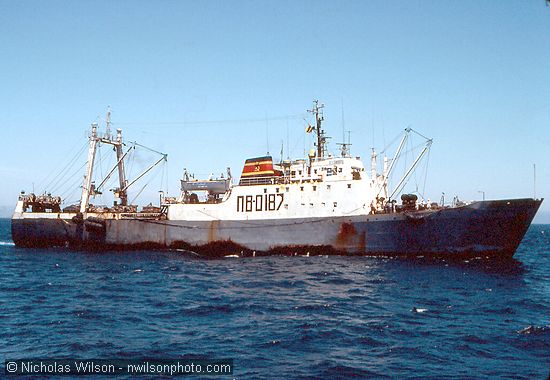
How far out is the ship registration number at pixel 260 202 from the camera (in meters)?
37.4

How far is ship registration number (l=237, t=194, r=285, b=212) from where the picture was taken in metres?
37.4

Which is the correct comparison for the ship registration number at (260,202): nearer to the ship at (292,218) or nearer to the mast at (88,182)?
the ship at (292,218)

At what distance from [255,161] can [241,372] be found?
28.6 metres

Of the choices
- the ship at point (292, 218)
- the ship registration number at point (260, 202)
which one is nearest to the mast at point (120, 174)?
the ship at point (292, 218)

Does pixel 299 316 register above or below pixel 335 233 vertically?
below

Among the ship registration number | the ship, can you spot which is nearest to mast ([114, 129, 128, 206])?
the ship

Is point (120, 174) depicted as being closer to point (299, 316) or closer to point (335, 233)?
point (335, 233)

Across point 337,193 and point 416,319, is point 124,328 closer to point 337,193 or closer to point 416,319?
point 416,319

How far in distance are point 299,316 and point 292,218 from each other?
724 inches

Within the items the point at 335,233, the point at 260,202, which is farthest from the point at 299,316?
the point at 260,202

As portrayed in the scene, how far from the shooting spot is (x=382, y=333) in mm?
15641

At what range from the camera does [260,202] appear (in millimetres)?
38062

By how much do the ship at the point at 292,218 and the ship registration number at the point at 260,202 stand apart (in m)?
0.09

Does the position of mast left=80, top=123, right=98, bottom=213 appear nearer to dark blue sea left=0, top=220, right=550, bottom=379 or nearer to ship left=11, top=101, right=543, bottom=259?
ship left=11, top=101, right=543, bottom=259
